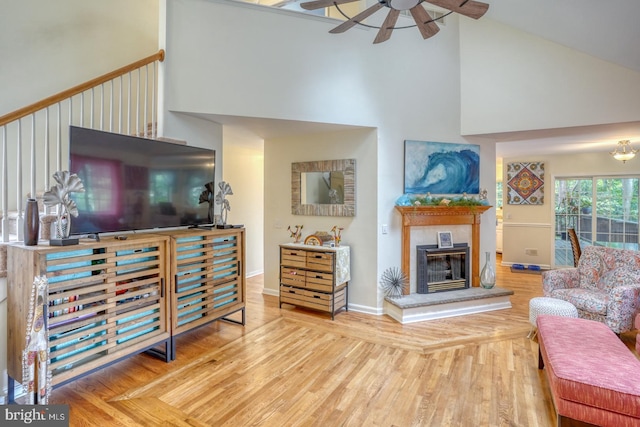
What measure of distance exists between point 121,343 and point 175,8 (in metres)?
3.37

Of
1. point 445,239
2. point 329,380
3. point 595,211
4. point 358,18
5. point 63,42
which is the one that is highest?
A: point 63,42

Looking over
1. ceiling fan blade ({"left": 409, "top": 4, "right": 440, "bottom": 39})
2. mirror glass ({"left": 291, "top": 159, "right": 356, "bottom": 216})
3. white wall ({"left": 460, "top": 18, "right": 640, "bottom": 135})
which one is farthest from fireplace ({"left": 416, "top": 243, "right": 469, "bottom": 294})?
ceiling fan blade ({"left": 409, "top": 4, "right": 440, "bottom": 39})

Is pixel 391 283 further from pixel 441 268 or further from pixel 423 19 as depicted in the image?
pixel 423 19

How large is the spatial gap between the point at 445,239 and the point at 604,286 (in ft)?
5.82

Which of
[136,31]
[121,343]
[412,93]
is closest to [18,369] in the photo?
[121,343]

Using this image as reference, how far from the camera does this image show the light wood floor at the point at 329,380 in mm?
2184

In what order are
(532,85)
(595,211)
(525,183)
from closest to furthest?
(532,85), (595,211), (525,183)

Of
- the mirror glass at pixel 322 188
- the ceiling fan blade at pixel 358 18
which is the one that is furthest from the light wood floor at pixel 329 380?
the ceiling fan blade at pixel 358 18

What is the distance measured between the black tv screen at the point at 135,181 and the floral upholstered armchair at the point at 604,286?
4.15 m

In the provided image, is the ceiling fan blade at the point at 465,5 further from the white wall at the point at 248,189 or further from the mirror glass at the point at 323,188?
the white wall at the point at 248,189

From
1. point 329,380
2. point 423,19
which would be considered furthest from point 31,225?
point 423,19

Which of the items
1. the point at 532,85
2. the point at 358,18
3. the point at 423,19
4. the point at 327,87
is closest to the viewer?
the point at 423,19

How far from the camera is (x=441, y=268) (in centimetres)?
453

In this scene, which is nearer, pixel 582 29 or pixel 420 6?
pixel 420 6
